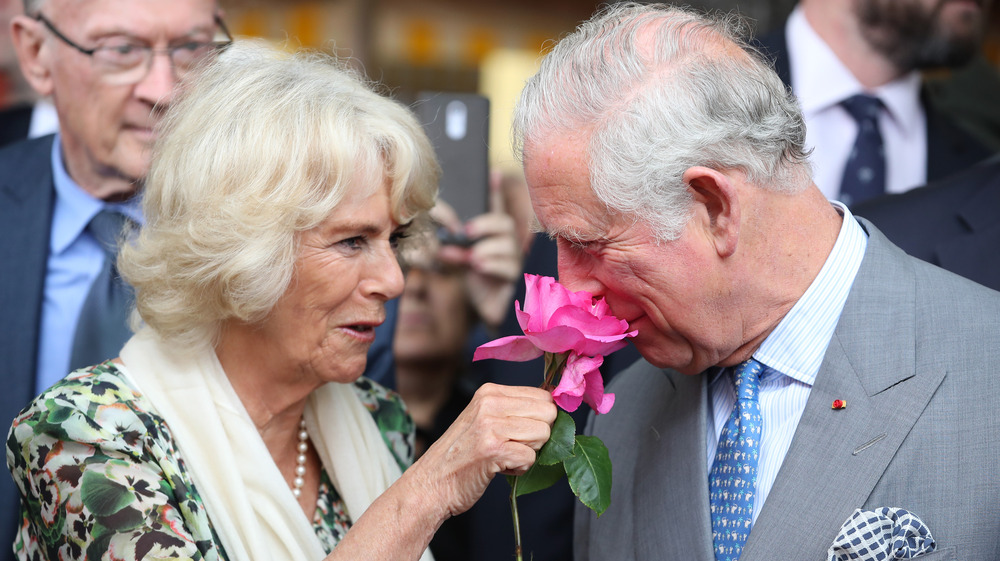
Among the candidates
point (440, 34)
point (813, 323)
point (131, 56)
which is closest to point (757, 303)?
point (813, 323)

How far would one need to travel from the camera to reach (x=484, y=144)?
316cm

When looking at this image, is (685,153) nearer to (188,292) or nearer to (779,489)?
(779,489)

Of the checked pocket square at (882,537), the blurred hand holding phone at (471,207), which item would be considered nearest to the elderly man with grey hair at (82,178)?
the blurred hand holding phone at (471,207)

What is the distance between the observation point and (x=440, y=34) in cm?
630

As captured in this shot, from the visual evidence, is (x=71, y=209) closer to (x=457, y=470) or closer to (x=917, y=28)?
(x=457, y=470)

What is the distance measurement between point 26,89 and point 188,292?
9.21 feet

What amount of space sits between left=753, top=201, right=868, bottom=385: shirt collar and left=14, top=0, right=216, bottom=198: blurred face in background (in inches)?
70.1

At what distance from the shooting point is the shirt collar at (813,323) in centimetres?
186

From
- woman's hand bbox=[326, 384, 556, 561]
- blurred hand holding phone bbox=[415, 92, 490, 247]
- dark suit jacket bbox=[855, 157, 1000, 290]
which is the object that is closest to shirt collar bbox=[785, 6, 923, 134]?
dark suit jacket bbox=[855, 157, 1000, 290]

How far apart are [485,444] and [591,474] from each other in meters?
0.20

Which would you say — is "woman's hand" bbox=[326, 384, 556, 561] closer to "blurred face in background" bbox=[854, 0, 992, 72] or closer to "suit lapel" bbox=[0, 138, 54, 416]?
"suit lapel" bbox=[0, 138, 54, 416]

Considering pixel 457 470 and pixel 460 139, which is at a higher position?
pixel 460 139

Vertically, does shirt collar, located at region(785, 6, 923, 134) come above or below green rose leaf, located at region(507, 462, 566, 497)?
above

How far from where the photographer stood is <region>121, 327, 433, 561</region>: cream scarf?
2.02 m
